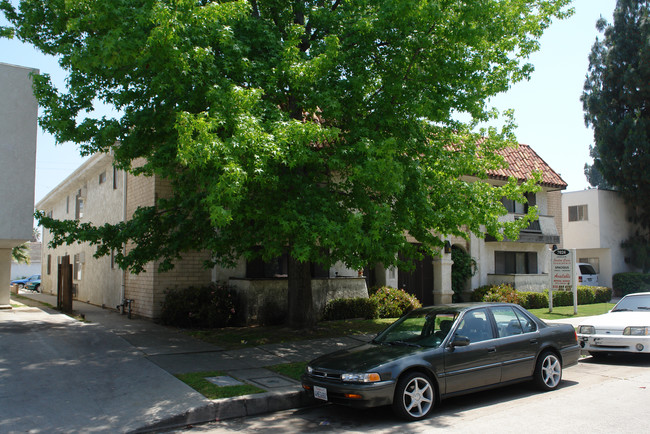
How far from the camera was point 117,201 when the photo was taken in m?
19.0

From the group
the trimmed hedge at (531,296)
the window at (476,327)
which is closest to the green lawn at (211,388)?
the window at (476,327)

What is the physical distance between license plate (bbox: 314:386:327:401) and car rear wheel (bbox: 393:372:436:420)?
910 millimetres

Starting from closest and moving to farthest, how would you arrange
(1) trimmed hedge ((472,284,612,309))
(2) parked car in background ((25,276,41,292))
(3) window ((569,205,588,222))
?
1. (1) trimmed hedge ((472,284,612,309))
2. (3) window ((569,205,588,222))
3. (2) parked car in background ((25,276,41,292))

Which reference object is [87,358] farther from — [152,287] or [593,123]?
[593,123]

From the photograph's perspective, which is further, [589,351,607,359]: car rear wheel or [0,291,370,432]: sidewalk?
[589,351,607,359]: car rear wheel

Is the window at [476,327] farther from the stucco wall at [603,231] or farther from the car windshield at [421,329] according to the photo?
the stucco wall at [603,231]

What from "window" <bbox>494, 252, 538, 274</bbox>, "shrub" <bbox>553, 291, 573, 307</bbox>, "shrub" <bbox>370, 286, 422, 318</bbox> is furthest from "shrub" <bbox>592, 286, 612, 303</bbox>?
"shrub" <bbox>370, 286, 422, 318</bbox>

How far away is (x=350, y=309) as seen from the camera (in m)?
16.4

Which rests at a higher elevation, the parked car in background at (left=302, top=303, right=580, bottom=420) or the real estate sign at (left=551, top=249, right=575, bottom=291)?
the real estate sign at (left=551, top=249, right=575, bottom=291)

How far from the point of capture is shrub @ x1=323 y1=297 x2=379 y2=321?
16.2m

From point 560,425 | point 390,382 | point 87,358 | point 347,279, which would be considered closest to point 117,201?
point 347,279

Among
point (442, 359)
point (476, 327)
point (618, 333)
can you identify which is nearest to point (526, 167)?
point (618, 333)

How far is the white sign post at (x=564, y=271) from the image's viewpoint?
18625mm

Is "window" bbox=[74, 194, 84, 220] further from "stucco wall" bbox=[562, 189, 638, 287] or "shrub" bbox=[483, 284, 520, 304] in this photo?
"stucco wall" bbox=[562, 189, 638, 287]
